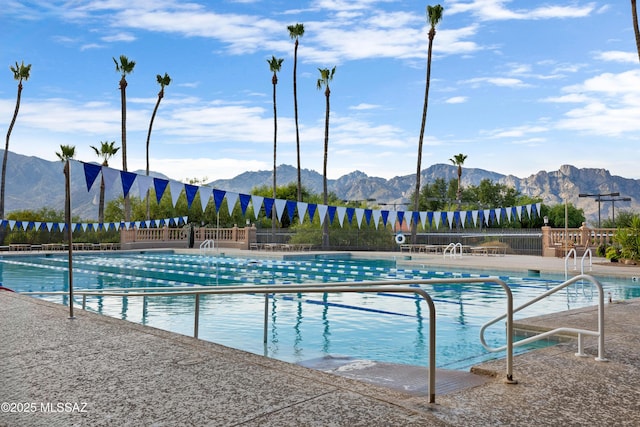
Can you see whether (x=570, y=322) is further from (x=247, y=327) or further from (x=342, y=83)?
(x=342, y=83)

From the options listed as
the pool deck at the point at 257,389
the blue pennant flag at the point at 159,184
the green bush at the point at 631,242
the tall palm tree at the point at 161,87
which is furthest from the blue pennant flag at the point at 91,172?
the tall palm tree at the point at 161,87

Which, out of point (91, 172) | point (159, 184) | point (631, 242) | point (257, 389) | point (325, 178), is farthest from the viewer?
point (325, 178)

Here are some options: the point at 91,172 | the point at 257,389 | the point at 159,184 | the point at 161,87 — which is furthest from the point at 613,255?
the point at 161,87

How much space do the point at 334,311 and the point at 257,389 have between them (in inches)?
290

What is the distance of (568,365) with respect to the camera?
4.68 meters

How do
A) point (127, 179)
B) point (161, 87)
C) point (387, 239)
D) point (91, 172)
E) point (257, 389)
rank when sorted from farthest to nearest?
point (161, 87), point (387, 239), point (127, 179), point (91, 172), point (257, 389)

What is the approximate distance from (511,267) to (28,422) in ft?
56.6

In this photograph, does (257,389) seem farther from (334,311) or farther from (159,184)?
(159,184)

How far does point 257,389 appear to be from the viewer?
3838mm

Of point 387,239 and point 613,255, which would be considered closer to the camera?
point 613,255

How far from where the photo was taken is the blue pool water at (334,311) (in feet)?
25.9

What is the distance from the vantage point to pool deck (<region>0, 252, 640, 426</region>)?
3.31 m

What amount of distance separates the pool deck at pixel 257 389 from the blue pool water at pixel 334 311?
2.19 meters

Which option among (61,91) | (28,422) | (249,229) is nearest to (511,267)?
(28,422)
